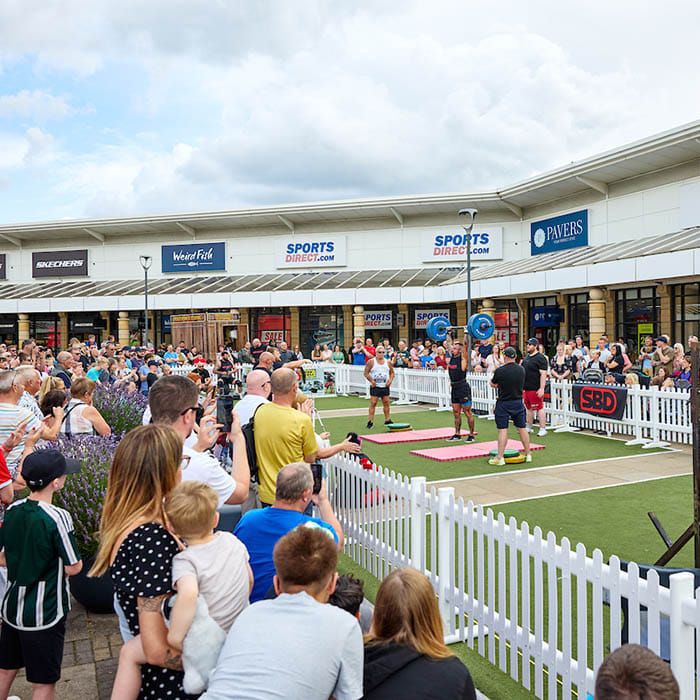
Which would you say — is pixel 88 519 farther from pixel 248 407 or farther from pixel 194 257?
pixel 194 257

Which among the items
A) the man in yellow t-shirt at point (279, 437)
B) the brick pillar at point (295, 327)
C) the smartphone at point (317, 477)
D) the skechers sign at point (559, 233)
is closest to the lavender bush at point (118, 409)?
the man in yellow t-shirt at point (279, 437)

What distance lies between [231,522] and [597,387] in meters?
9.67

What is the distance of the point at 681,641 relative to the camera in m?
2.97

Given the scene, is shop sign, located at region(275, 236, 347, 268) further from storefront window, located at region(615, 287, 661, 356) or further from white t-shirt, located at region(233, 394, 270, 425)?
white t-shirt, located at region(233, 394, 270, 425)

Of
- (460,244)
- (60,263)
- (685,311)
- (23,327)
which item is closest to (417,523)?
(685,311)

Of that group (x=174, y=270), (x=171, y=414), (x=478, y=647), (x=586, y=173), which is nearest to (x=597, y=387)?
(x=478, y=647)

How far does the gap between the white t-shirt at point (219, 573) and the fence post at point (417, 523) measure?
2558 mm

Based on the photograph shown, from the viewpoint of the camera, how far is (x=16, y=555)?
324 cm

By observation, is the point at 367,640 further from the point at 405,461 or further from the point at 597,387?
the point at 597,387

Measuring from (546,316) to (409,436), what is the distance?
665 inches

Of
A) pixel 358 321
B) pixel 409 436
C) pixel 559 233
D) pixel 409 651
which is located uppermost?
pixel 559 233

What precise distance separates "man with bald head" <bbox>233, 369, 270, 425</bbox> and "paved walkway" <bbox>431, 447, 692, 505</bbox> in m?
3.43

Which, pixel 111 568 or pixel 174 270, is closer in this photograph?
pixel 111 568

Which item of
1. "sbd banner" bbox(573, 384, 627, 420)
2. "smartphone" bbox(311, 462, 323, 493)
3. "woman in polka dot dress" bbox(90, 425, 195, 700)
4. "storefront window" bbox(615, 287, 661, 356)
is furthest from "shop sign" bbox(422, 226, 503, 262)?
"woman in polka dot dress" bbox(90, 425, 195, 700)
